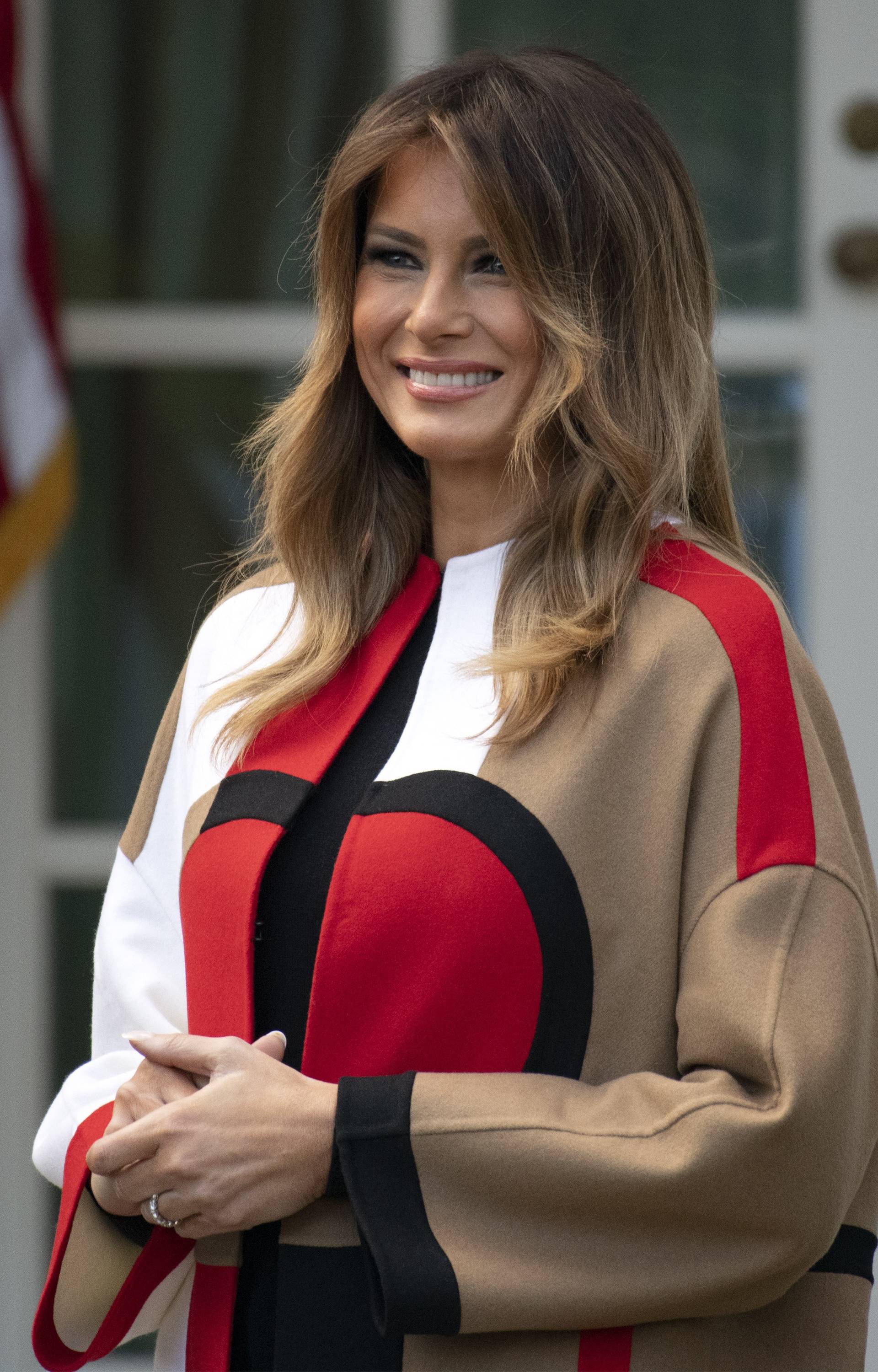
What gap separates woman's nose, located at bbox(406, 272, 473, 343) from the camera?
4.84ft

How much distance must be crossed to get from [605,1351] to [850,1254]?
0.75 ft

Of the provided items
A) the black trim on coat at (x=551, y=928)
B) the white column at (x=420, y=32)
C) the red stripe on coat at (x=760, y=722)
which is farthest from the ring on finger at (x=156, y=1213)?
the white column at (x=420, y=32)

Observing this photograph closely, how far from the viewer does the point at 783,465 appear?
95.3 inches

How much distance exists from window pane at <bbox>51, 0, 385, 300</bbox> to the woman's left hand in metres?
1.48

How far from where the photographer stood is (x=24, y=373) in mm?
2391

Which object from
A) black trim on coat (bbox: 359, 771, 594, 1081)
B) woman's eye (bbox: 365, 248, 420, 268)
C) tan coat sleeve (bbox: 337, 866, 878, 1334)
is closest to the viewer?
tan coat sleeve (bbox: 337, 866, 878, 1334)

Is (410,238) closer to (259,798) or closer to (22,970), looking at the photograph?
(259,798)

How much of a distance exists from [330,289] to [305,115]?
96 centimetres

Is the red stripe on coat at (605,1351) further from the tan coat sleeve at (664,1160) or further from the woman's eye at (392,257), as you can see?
the woman's eye at (392,257)

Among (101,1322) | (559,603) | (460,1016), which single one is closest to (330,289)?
(559,603)

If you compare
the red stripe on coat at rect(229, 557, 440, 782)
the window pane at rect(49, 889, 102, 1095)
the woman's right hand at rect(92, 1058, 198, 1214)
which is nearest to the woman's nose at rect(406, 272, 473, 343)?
the red stripe on coat at rect(229, 557, 440, 782)

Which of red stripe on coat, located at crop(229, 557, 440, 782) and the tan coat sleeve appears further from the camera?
red stripe on coat, located at crop(229, 557, 440, 782)

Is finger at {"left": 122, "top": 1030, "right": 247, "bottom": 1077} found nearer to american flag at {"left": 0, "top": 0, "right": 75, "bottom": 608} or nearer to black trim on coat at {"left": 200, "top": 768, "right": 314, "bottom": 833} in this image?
black trim on coat at {"left": 200, "top": 768, "right": 314, "bottom": 833}

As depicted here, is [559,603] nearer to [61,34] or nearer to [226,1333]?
[226,1333]
